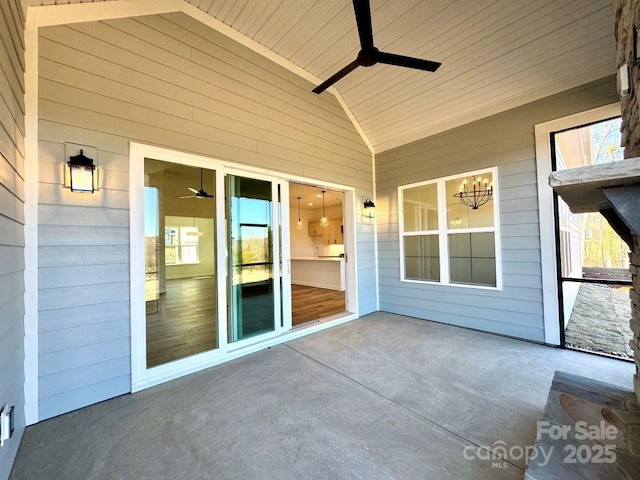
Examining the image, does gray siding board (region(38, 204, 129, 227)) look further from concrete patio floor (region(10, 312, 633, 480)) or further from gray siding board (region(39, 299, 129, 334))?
concrete patio floor (region(10, 312, 633, 480))

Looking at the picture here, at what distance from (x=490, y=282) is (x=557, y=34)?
2.92 m

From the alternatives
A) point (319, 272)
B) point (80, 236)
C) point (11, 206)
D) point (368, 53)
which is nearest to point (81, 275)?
point (80, 236)

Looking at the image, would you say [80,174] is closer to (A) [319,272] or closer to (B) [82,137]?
(B) [82,137]

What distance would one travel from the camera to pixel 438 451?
1638 millimetres

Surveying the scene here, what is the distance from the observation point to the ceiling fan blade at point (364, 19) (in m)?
1.84

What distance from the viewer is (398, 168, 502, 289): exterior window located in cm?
A: 372

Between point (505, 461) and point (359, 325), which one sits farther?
point (359, 325)

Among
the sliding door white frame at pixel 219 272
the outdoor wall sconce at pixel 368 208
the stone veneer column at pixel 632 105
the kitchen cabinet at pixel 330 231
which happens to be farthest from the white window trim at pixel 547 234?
the kitchen cabinet at pixel 330 231

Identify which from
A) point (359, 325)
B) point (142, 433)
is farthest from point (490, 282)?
point (142, 433)

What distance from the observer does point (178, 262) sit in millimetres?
3760

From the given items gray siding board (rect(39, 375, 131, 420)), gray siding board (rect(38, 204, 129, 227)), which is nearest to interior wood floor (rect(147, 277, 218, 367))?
gray siding board (rect(39, 375, 131, 420))

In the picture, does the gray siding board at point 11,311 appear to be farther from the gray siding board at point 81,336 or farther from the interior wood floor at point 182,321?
the interior wood floor at point 182,321

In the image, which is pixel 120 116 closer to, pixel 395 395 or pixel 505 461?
pixel 395 395

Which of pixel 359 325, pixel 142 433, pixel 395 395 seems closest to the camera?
pixel 142 433
